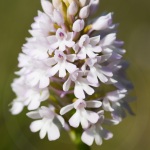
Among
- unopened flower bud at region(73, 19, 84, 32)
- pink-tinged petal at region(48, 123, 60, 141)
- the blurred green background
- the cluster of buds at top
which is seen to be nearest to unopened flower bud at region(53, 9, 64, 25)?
the cluster of buds at top

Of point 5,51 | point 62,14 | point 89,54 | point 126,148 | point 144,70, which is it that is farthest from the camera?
point 144,70

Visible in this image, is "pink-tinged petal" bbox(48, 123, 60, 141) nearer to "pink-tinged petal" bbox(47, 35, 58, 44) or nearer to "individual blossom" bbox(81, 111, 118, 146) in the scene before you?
"individual blossom" bbox(81, 111, 118, 146)

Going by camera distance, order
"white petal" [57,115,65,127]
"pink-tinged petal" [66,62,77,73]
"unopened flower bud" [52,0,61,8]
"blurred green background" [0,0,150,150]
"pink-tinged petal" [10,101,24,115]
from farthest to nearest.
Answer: "blurred green background" [0,0,150,150], "pink-tinged petal" [10,101,24,115], "unopened flower bud" [52,0,61,8], "white petal" [57,115,65,127], "pink-tinged petal" [66,62,77,73]

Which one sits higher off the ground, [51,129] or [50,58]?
[50,58]

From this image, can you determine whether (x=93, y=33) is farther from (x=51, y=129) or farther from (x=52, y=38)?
(x=51, y=129)

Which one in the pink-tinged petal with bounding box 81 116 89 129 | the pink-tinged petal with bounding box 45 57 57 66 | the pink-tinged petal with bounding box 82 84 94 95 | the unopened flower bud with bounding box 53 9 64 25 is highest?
the unopened flower bud with bounding box 53 9 64 25

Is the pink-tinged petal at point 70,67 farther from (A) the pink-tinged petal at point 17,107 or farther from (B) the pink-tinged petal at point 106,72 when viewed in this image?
(A) the pink-tinged petal at point 17,107

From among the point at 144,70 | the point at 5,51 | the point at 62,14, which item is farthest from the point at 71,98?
the point at 144,70

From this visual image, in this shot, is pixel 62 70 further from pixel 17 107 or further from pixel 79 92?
pixel 17 107
